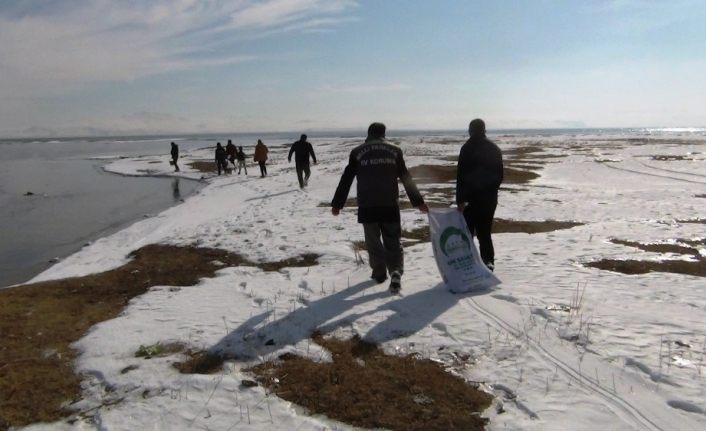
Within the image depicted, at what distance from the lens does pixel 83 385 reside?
168 inches

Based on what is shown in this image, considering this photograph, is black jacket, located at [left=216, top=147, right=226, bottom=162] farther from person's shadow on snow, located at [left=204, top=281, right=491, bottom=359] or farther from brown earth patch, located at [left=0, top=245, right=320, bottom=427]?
person's shadow on snow, located at [left=204, top=281, right=491, bottom=359]

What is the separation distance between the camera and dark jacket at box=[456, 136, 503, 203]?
659 cm

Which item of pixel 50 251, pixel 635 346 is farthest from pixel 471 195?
pixel 50 251

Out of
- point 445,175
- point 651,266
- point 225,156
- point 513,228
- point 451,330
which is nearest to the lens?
point 451,330

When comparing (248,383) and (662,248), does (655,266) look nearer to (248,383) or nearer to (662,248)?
(662,248)

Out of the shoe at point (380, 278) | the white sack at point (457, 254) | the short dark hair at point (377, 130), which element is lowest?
the shoe at point (380, 278)

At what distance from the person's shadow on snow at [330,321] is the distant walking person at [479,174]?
127cm

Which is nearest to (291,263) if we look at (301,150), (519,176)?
(301,150)

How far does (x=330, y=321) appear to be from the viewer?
553cm

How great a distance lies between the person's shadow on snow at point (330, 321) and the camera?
498 centimetres

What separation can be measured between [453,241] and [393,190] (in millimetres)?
1059

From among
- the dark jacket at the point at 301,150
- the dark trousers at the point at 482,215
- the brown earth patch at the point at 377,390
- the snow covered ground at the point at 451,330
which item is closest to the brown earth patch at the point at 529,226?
the snow covered ground at the point at 451,330

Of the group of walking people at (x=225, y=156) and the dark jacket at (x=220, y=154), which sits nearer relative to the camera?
the group of walking people at (x=225, y=156)

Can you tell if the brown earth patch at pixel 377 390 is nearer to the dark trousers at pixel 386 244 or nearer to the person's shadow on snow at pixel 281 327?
the person's shadow on snow at pixel 281 327
